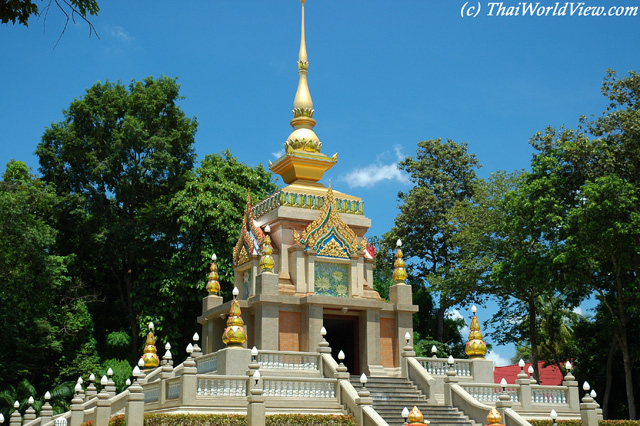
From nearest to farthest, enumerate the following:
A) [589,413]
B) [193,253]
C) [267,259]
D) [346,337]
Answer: [589,413] < [267,259] < [346,337] < [193,253]

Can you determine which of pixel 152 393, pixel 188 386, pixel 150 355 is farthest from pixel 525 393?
pixel 150 355

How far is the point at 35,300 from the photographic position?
98.4ft

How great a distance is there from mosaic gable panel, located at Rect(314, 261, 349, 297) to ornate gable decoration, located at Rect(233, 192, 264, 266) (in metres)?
2.02

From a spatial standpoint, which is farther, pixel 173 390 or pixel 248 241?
pixel 248 241

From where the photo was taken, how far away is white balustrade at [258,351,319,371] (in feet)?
65.6

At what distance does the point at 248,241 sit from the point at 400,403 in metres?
7.41

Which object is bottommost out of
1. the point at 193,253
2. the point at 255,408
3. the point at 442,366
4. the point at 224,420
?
the point at 224,420

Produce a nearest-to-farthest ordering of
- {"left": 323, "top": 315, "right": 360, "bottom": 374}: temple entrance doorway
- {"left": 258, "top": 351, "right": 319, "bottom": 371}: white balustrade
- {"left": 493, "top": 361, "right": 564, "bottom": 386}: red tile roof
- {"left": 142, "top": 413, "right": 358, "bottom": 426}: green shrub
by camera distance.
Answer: {"left": 142, "top": 413, "right": 358, "bottom": 426}: green shrub, {"left": 258, "top": 351, "right": 319, "bottom": 371}: white balustrade, {"left": 323, "top": 315, "right": 360, "bottom": 374}: temple entrance doorway, {"left": 493, "top": 361, "right": 564, "bottom": 386}: red tile roof

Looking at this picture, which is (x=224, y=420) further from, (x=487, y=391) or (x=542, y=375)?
(x=542, y=375)

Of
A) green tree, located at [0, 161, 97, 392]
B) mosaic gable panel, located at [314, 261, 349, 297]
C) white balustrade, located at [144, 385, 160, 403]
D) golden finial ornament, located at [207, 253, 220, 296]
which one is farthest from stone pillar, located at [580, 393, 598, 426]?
green tree, located at [0, 161, 97, 392]

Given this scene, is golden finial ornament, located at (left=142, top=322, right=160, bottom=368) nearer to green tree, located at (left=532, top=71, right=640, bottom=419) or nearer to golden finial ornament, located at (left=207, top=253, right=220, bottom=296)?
golden finial ornament, located at (left=207, top=253, right=220, bottom=296)

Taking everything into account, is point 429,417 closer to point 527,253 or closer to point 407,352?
point 407,352

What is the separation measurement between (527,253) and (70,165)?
1999 cm

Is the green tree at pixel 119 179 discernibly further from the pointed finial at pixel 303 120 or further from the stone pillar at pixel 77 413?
the stone pillar at pixel 77 413
